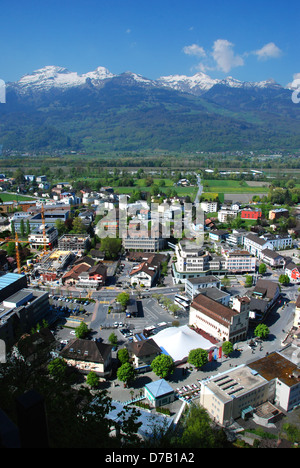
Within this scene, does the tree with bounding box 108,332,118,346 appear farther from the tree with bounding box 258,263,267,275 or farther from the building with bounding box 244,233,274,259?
the building with bounding box 244,233,274,259

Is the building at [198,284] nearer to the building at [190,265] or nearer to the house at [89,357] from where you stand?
the building at [190,265]

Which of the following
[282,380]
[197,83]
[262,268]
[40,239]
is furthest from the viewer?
[197,83]

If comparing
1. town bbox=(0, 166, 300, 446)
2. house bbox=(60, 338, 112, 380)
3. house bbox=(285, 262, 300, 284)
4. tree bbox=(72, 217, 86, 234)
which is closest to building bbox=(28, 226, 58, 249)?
town bbox=(0, 166, 300, 446)

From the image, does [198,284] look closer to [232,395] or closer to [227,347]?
[227,347]

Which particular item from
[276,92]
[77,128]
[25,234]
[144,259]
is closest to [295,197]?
[144,259]

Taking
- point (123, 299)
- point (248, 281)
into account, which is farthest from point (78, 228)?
point (248, 281)
